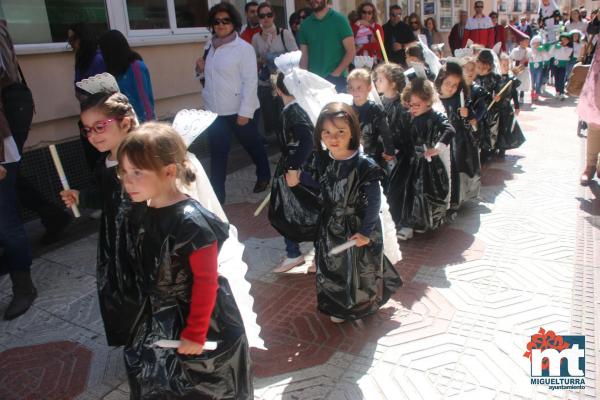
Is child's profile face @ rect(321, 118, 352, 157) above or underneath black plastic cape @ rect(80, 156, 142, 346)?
above

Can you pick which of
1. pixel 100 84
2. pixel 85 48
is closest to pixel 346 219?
pixel 100 84

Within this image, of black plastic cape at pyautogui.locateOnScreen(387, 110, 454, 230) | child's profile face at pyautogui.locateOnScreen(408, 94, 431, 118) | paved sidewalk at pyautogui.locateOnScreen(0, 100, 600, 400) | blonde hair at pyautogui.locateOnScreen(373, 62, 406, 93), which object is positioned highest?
blonde hair at pyautogui.locateOnScreen(373, 62, 406, 93)

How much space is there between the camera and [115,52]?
450 centimetres

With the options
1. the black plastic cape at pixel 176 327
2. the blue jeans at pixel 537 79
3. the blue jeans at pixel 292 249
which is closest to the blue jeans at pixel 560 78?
the blue jeans at pixel 537 79

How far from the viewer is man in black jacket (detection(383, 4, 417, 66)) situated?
9.30m

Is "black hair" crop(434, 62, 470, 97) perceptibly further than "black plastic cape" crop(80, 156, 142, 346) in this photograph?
Yes

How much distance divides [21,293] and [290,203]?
6.61ft

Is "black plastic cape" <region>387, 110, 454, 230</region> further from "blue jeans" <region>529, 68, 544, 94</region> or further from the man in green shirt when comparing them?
"blue jeans" <region>529, 68, 544, 94</region>

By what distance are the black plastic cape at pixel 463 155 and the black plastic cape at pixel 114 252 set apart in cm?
343

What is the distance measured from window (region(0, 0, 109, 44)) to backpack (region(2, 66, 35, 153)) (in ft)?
5.90

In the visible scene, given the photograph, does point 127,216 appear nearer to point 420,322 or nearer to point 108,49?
point 420,322

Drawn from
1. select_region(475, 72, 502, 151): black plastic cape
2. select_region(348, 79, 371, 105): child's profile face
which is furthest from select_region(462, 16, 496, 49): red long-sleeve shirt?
select_region(348, 79, 371, 105): child's profile face

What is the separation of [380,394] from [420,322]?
74 cm

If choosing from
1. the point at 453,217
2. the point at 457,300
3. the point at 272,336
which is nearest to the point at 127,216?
the point at 272,336
